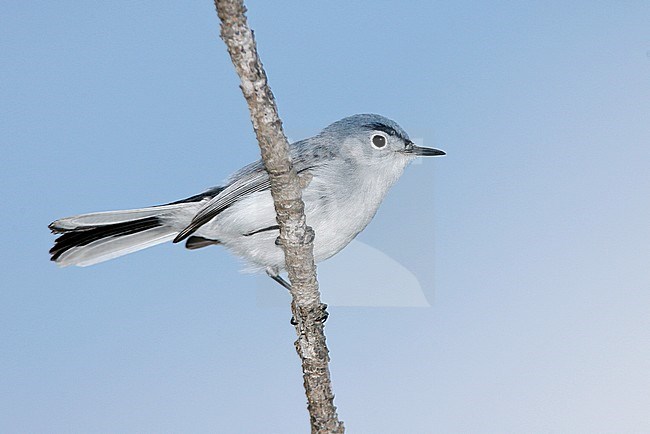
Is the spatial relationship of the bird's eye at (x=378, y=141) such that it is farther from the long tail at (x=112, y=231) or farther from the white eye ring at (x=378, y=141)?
the long tail at (x=112, y=231)

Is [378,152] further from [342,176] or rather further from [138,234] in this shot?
[138,234]

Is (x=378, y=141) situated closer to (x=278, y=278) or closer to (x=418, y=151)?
(x=418, y=151)

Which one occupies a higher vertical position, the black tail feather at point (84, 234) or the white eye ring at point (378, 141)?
the white eye ring at point (378, 141)

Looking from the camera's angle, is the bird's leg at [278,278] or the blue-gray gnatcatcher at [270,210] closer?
the blue-gray gnatcatcher at [270,210]

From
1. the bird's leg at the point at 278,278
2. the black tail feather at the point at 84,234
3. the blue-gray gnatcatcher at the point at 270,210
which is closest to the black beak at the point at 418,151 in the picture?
the blue-gray gnatcatcher at the point at 270,210

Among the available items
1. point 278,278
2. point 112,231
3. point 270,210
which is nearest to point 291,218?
point 270,210

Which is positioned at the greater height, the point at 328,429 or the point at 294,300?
the point at 294,300

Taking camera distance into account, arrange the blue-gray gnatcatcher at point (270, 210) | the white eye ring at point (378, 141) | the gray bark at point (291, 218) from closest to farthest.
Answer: the gray bark at point (291, 218) → the blue-gray gnatcatcher at point (270, 210) → the white eye ring at point (378, 141)

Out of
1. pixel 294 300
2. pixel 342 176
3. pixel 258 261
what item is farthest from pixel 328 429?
pixel 342 176
